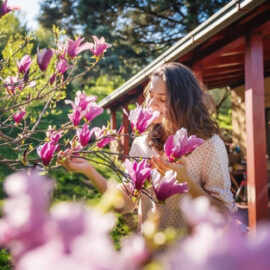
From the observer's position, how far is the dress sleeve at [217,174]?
150cm

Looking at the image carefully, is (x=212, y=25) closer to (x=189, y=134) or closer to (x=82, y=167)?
(x=189, y=134)

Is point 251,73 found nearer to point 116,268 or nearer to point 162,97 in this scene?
point 162,97

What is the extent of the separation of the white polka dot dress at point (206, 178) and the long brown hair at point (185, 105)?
0.24ft

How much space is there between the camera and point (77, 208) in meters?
0.25

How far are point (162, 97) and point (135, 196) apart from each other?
74 centimetres

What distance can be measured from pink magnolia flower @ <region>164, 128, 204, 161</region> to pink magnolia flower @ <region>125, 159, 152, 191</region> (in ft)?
0.29

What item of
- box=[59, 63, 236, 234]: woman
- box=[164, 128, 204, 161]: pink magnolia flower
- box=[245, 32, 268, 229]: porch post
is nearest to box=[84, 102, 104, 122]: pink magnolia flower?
box=[164, 128, 204, 161]: pink magnolia flower

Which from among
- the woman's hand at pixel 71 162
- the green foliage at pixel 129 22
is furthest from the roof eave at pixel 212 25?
the green foliage at pixel 129 22

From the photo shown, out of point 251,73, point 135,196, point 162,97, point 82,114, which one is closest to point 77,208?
point 135,196

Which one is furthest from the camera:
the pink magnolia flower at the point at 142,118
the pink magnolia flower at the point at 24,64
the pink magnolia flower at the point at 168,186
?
the pink magnolia flower at the point at 24,64

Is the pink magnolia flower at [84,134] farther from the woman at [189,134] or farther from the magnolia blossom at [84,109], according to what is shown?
the woman at [189,134]

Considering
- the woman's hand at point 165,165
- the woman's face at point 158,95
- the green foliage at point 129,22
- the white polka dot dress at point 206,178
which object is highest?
the green foliage at point 129,22

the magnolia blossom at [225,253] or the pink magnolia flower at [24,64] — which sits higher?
the pink magnolia flower at [24,64]

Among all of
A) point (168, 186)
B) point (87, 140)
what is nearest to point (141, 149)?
point (87, 140)
